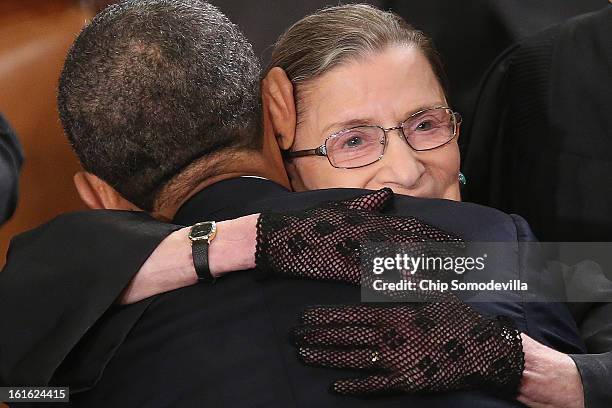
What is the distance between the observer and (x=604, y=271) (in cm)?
163

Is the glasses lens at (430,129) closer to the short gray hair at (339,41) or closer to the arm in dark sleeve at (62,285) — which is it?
the short gray hair at (339,41)

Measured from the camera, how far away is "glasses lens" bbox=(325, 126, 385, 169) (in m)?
1.53

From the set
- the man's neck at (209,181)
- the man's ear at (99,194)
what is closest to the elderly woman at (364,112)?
the man's neck at (209,181)

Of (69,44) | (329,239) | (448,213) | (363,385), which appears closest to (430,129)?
(448,213)

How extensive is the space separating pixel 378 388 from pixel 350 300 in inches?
4.4

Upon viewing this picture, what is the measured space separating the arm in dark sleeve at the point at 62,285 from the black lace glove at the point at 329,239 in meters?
0.18

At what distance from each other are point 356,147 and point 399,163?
75 mm

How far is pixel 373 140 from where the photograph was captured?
154 centimetres

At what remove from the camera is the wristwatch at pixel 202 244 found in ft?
3.84

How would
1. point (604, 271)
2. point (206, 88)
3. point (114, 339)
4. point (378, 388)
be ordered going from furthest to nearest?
point (604, 271) < point (206, 88) < point (114, 339) < point (378, 388)

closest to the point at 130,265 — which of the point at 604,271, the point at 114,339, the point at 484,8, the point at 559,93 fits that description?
the point at 114,339

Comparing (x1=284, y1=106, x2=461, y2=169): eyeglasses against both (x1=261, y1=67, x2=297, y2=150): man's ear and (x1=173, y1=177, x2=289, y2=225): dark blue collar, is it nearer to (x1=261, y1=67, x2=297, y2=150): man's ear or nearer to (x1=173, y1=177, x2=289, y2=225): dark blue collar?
(x1=261, y1=67, x2=297, y2=150): man's ear

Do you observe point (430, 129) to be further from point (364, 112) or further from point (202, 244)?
point (202, 244)

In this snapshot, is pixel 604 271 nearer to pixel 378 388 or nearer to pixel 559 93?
pixel 559 93
